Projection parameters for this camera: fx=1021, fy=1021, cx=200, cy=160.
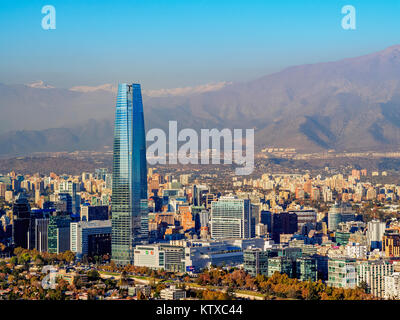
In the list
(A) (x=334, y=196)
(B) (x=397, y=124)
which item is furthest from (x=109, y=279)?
(B) (x=397, y=124)

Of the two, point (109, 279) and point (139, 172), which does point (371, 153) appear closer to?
point (139, 172)

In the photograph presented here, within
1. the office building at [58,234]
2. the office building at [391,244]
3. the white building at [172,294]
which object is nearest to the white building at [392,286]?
the white building at [172,294]

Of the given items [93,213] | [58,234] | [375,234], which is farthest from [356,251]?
[93,213]

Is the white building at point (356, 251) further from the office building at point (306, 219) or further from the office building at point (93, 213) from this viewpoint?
the office building at point (93, 213)

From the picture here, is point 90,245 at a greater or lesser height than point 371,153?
lesser

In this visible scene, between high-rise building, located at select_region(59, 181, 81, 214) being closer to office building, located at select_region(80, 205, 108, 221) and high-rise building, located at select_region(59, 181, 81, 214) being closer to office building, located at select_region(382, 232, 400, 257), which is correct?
office building, located at select_region(80, 205, 108, 221)

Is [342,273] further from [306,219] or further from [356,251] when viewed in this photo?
[306,219]
